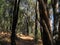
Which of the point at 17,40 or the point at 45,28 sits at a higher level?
the point at 45,28

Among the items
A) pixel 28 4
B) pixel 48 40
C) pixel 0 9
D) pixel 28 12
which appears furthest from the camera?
pixel 28 12

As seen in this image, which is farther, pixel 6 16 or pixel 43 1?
pixel 6 16

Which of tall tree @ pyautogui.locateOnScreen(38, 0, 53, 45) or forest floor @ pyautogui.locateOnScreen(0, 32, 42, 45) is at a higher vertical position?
tall tree @ pyautogui.locateOnScreen(38, 0, 53, 45)

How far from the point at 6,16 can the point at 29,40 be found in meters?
4.00

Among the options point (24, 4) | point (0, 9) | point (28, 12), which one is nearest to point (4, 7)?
point (0, 9)

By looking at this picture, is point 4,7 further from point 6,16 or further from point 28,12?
point 28,12

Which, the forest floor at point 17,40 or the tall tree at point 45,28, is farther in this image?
the forest floor at point 17,40

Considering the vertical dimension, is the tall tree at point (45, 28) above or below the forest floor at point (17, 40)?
above

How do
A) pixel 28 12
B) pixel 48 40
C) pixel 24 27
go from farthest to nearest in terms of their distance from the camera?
pixel 24 27, pixel 28 12, pixel 48 40

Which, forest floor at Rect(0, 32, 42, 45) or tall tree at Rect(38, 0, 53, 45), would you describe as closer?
tall tree at Rect(38, 0, 53, 45)

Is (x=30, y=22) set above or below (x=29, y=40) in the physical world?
above

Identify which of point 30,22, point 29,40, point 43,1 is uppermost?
point 43,1

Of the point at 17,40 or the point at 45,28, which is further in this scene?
the point at 17,40

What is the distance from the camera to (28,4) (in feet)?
82.6
